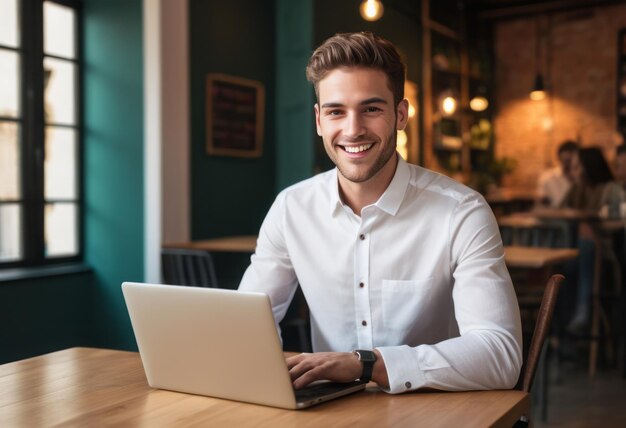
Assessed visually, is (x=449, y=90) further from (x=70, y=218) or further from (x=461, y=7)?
(x=70, y=218)

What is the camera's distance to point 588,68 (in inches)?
368

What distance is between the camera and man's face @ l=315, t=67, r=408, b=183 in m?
1.74

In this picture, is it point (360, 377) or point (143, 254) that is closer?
point (360, 377)

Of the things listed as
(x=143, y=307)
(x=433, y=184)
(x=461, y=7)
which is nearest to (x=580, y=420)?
(x=433, y=184)

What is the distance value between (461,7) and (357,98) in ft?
25.9

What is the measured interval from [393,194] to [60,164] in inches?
135

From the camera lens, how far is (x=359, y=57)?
173 centimetres

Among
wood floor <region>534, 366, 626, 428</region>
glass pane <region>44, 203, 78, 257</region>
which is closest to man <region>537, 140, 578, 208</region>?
wood floor <region>534, 366, 626, 428</region>

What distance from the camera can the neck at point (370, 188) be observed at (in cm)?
187

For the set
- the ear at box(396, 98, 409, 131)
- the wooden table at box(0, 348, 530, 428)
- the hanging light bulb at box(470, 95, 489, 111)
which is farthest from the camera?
the hanging light bulb at box(470, 95, 489, 111)

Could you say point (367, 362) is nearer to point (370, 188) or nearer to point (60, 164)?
point (370, 188)

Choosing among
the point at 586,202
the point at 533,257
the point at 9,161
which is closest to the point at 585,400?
the point at 533,257

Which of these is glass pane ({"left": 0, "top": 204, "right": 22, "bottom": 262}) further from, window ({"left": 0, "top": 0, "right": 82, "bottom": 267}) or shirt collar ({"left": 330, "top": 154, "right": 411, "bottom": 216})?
shirt collar ({"left": 330, "top": 154, "right": 411, "bottom": 216})

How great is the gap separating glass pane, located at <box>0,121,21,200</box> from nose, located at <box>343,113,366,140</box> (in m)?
3.17
